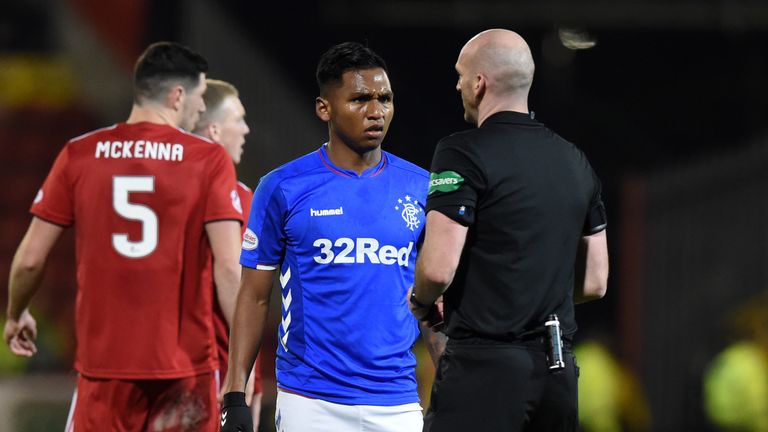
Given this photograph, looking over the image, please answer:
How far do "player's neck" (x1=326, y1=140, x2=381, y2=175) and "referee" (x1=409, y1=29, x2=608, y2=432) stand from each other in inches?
26.8

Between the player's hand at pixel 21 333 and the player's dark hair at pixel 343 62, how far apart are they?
160 cm

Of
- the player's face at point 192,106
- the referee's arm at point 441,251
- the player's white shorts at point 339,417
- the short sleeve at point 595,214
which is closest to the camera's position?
the referee's arm at point 441,251

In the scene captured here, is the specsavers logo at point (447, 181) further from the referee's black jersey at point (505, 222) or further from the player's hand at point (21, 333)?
the player's hand at point (21, 333)

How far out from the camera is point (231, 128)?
17.8 ft

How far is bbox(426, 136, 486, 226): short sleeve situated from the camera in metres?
3.55

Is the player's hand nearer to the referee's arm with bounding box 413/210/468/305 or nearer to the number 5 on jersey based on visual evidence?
the number 5 on jersey

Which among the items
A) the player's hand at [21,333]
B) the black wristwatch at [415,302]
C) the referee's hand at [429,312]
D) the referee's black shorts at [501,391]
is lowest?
the referee's black shorts at [501,391]

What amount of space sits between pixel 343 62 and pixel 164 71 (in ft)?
3.40

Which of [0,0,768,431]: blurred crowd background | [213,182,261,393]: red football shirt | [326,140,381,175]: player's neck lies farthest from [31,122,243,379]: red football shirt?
[0,0,768,431]: blurred crowd background

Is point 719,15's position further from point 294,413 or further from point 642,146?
point 294,413

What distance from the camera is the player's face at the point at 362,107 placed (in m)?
4.25

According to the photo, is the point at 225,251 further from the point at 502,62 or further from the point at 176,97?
the point at 502,62

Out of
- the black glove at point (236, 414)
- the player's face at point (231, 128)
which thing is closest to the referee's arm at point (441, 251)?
the black glove at point (236, 414)

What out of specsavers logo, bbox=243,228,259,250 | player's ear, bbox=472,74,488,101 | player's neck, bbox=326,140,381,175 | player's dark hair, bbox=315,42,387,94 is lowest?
specsavers logo, bbox=243,228,259,250
